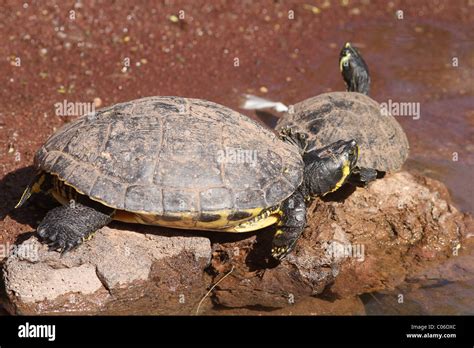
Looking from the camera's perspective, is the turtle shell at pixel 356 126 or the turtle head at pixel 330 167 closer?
the turtle head at pixel 330 167

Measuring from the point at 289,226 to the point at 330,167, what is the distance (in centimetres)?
77

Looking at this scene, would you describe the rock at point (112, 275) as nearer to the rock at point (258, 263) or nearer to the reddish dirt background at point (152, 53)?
the rock at point (258, 263)

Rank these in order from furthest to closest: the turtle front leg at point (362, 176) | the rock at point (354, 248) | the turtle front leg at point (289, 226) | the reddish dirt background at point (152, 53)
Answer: the reddish dirt background at point (152, 53), the turtle front leg at point (362, 176), the rock at point (354, 248), the turtle front leg at point (289, 226)

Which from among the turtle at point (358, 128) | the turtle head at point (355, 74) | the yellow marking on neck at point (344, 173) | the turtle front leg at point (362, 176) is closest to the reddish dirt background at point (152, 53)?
the turtle head at point (355, 74)

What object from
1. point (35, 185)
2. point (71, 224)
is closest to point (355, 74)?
point (35, 185)

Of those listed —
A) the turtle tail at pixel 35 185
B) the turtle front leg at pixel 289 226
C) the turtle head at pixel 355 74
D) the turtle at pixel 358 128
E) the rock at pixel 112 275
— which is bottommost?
the rock at pixel 112 275

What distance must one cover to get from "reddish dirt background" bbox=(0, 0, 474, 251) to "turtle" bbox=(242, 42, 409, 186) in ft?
5.35

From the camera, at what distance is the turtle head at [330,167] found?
6.39 meters

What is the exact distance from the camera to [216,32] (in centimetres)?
1080

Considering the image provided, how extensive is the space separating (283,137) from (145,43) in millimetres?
3993

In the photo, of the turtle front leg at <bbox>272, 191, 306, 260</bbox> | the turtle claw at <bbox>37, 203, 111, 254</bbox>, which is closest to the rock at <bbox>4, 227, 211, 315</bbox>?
the turtle claw at <bbox>37, 203, 111, 254</bbox>

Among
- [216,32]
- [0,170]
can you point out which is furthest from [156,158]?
[216,32]

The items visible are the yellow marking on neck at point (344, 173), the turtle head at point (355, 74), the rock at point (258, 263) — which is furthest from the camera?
the turtle head at point (355, 74)

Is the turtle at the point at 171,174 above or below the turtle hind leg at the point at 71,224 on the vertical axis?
above
